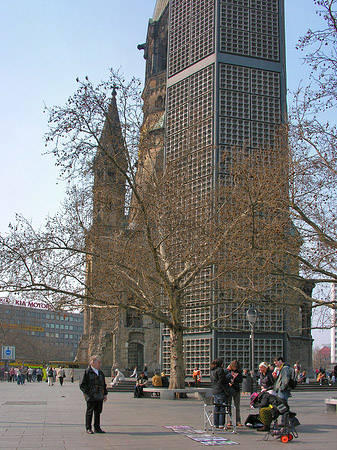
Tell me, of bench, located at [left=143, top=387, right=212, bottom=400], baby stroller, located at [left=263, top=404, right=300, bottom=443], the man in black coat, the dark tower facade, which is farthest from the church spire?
baby stroller, located at [left=263, top=404, right=300, bottom=443]

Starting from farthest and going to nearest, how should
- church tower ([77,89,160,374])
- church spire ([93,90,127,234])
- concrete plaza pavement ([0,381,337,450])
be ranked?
1. church tower ([77,89,160,374])
2. church spire ([93,90,127,234])
3. concrete plaza pavement ([0,381,337,450])

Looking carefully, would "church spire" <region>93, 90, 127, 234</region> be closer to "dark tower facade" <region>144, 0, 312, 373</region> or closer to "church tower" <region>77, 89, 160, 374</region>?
"church tower" <region>77, 89, 160, 374</region>

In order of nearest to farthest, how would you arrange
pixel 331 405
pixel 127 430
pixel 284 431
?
pixel 284 431 < pixel 127 430 < pixel 331 405

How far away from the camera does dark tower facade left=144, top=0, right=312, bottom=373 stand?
32062mm

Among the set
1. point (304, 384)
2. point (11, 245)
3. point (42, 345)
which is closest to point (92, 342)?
point (304, 384)

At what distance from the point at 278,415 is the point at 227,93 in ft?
87.4

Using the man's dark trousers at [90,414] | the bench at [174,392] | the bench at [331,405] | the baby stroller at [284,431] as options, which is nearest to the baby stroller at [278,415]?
the baby stroller at [284,431]

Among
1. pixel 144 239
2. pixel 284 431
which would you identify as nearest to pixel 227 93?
pixel 144 239

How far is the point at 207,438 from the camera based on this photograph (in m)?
9.63

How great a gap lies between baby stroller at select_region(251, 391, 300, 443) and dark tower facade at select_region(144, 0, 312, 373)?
66.9 ft

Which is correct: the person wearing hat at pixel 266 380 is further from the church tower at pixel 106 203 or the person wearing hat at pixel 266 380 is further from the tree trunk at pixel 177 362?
the church tower at pixel 106 203

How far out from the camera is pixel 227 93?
34156mm

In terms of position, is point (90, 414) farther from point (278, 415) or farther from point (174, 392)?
point (174, 392)

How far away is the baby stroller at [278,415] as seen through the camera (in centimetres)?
944
